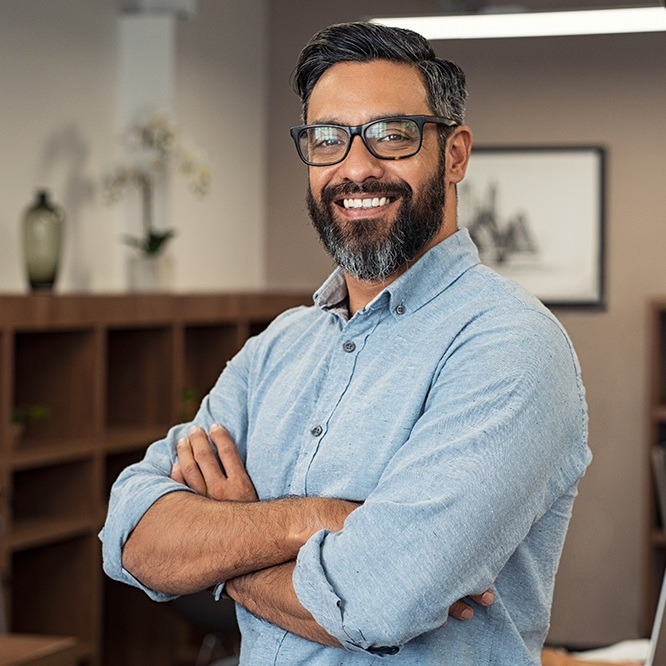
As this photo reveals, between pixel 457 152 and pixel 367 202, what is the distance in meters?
0.18

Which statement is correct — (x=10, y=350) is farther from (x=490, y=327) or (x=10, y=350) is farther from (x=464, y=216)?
(x=464, y=216)

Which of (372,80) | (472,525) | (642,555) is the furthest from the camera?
(642,555)

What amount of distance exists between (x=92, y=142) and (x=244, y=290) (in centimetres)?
145

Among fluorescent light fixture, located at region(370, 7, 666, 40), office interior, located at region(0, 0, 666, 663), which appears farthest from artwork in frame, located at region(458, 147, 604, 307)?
fluorescent light fixture, located at region(370, 7, 666, 40)

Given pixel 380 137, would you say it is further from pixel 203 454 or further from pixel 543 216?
pixel 543 216

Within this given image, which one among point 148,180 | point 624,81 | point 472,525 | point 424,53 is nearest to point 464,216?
point 624,81

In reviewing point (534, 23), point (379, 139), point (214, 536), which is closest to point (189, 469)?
point (214, 536)

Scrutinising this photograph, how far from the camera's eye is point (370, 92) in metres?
1.63

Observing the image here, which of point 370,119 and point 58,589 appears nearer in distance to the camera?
point 370,119

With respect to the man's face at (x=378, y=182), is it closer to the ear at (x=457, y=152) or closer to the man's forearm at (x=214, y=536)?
the ear at (x=457, y=152)

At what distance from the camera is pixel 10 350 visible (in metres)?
3.53

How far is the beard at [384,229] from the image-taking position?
164 cm

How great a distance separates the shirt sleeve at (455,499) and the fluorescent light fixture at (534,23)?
1800mm

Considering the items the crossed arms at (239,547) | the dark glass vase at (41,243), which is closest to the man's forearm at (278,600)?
the crossed arms at (239,547)
